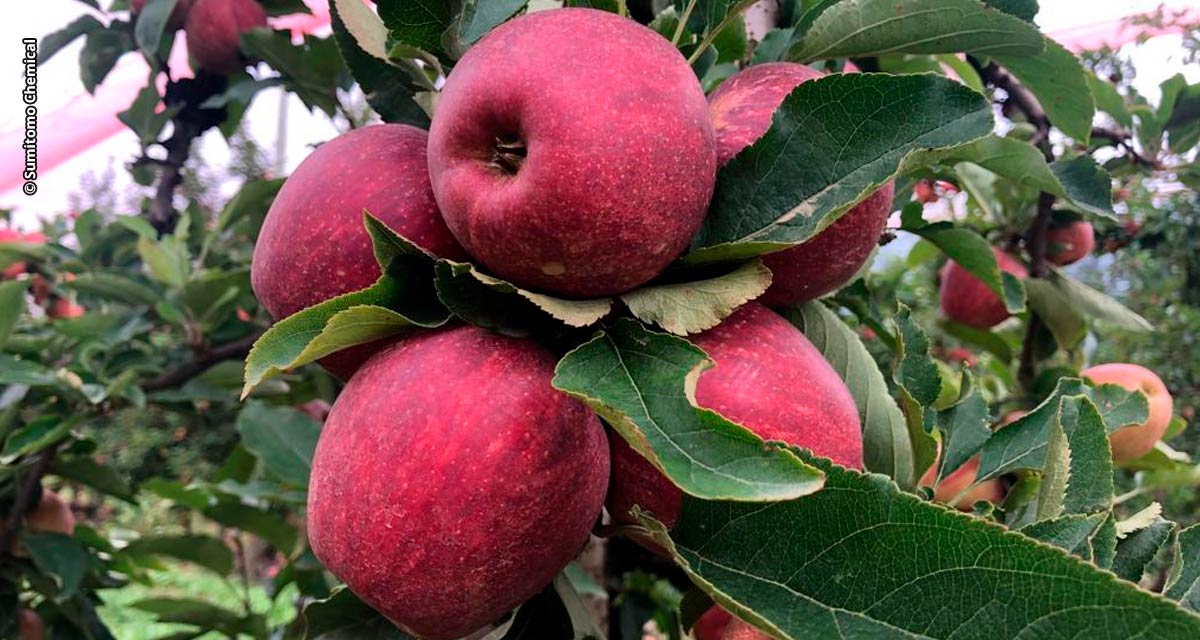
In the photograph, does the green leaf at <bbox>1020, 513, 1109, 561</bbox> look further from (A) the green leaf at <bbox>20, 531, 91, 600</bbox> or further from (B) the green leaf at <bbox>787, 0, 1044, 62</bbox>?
(A) the green leaf at <bbox>20, 531, 91, 600</bbox>

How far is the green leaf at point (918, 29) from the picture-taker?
0.63 meters

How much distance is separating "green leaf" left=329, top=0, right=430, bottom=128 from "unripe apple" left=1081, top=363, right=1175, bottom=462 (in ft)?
3.02

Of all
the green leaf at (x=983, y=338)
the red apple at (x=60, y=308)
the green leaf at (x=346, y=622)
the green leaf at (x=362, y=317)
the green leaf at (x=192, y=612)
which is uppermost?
the green leaf at (x=362, y=317)

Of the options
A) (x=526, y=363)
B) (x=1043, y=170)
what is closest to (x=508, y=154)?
(x=526, y=363)

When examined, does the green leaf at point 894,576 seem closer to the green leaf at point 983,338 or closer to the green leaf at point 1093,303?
the green leaf at point 1093,303

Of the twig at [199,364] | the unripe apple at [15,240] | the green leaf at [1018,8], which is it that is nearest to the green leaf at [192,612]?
the twig at [199,364]

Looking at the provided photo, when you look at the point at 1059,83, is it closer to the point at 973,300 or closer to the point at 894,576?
the point at 894,576

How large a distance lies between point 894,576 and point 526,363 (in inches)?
9.3

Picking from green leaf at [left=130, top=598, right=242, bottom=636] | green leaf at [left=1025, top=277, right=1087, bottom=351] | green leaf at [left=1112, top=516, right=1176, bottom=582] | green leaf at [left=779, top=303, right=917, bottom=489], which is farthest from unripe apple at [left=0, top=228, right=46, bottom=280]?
Answer: green leaf at [left=1112, top=516, right=1176, bottom=582]

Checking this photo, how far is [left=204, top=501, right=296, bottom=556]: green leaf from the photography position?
1442 millimetres

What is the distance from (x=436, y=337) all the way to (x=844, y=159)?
0.28 m

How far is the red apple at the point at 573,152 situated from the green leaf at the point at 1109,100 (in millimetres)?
916

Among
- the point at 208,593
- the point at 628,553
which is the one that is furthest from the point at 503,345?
the point at 208,593

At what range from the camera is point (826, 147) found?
57 cm
